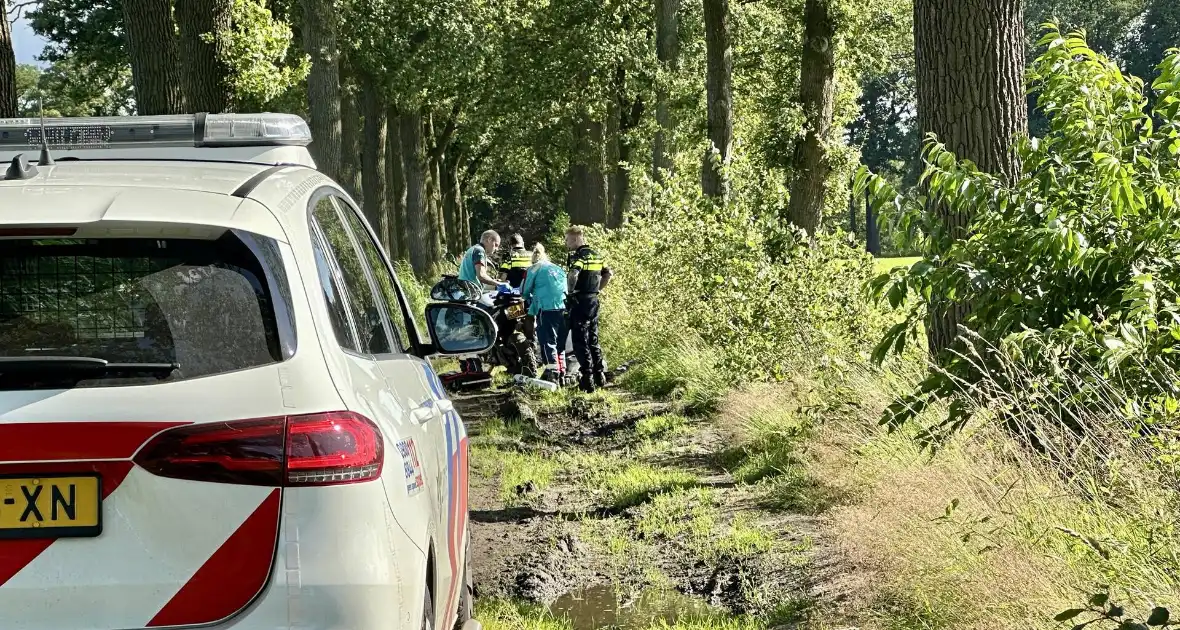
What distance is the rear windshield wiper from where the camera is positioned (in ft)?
9.45

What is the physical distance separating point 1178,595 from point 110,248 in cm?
353

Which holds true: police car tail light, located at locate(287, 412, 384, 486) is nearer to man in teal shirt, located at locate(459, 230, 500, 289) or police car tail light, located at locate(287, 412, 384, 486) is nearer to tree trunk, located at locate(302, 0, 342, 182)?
man in teal shirt, located at locate(459, 230, 500, 289)

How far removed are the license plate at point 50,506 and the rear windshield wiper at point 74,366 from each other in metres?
0.23

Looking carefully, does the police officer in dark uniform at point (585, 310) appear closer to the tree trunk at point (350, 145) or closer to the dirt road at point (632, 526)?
the dirt road at point (632, 526)

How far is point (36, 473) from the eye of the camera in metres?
2.81

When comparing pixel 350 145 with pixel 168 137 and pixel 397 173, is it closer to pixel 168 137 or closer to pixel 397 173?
pixel 397 173

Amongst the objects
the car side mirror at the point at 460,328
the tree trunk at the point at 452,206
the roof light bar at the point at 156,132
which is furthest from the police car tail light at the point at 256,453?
the tree trunk at the point at 452,206

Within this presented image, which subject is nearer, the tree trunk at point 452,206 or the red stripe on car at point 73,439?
the red stripe on car at point 73,439

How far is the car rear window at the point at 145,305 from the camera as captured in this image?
3.00m

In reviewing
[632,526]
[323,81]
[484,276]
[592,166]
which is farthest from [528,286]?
[592,166]

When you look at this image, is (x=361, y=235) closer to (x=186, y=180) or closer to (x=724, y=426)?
(x=186, y=180)

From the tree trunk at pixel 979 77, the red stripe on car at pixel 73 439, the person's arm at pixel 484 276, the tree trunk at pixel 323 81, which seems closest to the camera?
the red stripe on car at pixel 73 439

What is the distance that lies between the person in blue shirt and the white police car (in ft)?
40.0

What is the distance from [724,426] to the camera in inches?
465
